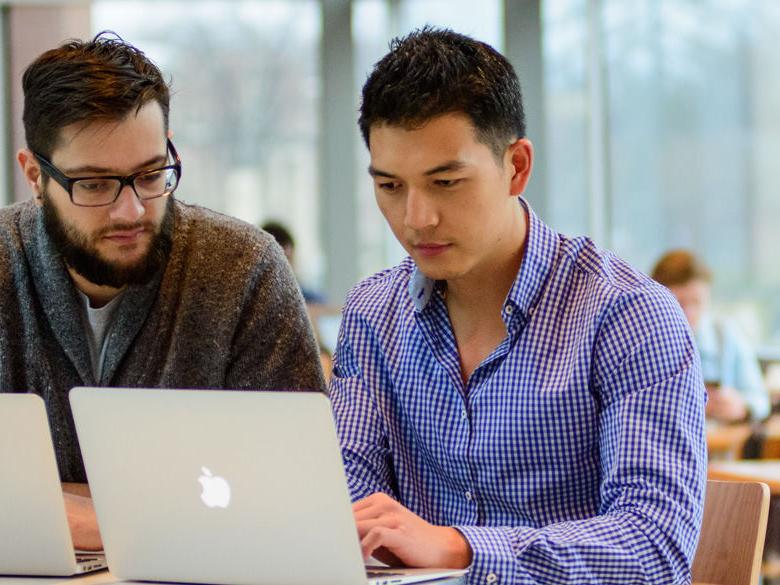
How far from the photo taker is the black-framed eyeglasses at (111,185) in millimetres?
2070

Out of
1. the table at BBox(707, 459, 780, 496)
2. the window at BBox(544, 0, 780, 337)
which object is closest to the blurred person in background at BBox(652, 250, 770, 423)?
the window at BBox(544, 0, 780, 337)

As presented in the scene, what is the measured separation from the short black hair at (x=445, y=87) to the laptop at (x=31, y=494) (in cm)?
63

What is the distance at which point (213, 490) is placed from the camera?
4.90 feet

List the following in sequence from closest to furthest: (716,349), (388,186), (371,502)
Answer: (371,502) < (388,186) < (716,349)

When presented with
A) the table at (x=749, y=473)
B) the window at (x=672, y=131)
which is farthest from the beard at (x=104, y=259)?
the window at (x=672, y=131)

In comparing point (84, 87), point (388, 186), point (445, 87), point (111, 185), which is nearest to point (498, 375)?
point (388, 186)

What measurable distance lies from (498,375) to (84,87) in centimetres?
85

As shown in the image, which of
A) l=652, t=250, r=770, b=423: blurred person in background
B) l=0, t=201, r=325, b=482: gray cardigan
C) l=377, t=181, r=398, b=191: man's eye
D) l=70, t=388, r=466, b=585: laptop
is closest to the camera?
l=70, t=388, r=466, b=585: laptop

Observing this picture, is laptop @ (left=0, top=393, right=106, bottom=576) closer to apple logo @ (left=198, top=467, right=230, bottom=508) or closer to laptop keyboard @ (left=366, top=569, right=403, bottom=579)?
apple logo @ (left=198, top=467, right=230, bottom=508)

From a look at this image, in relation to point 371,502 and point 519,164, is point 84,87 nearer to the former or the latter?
point 519,164

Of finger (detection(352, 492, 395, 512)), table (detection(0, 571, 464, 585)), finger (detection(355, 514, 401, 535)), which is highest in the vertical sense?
finger (detection(352, 492, 395, 512))

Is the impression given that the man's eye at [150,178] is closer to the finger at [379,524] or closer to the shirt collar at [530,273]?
the shirt collar at [530,273]

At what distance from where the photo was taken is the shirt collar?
1.84 m

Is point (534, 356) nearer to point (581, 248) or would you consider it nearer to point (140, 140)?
point (581, 248)
